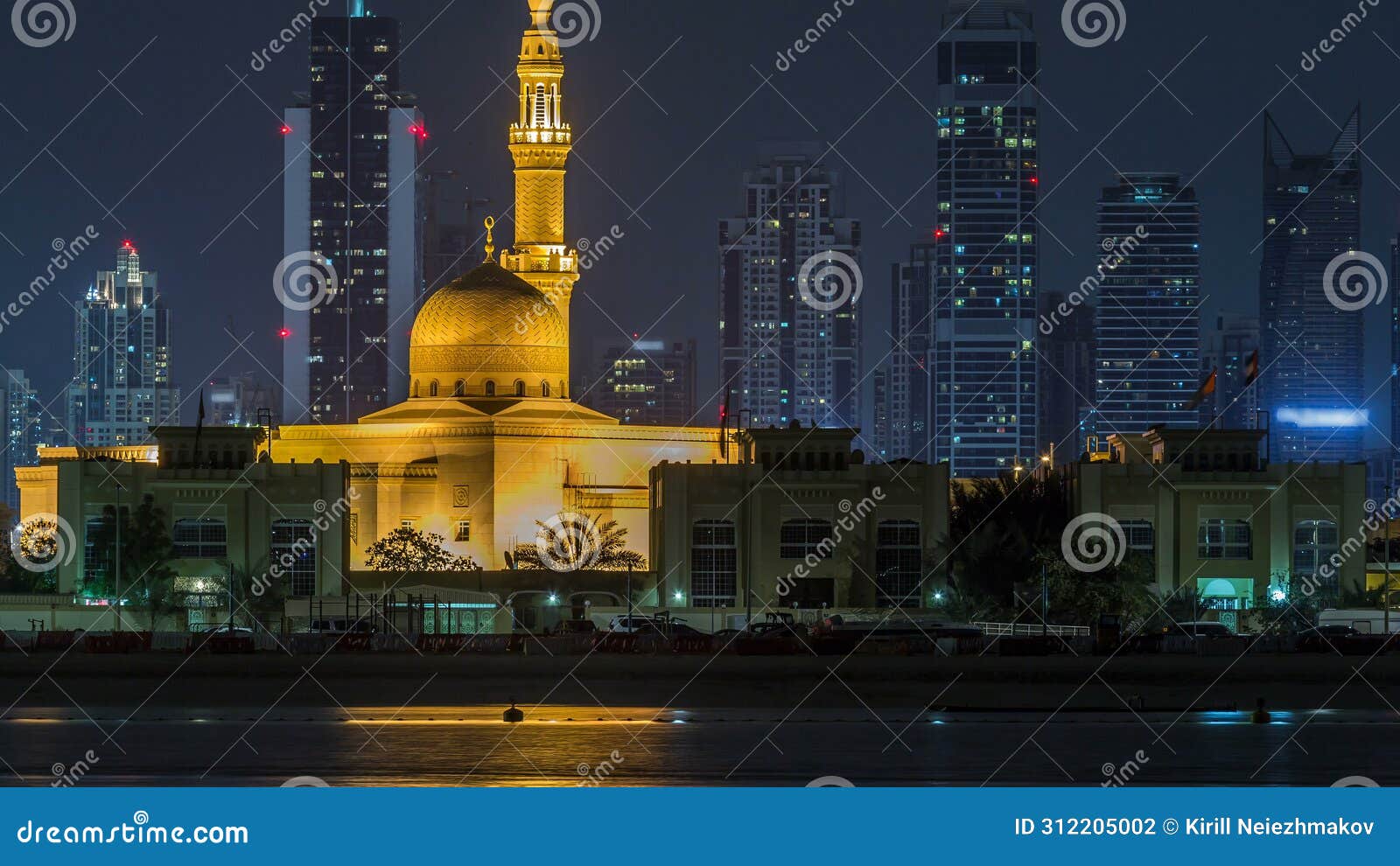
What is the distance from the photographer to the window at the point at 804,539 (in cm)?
8381

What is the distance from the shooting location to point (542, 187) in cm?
11031

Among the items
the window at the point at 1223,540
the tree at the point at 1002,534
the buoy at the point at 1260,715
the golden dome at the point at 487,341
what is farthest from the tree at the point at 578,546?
the buoy at the point at 1260,715

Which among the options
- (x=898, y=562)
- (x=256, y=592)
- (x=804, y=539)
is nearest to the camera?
(x=256, y=592)

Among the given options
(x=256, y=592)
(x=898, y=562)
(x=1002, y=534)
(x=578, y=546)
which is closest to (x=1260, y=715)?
(x=1002, y=534)

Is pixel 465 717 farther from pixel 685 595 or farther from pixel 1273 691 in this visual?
pixel 685 595

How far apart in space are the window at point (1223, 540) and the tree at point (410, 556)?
25.1m

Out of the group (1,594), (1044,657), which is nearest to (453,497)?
(1,594)

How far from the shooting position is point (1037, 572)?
77625 millimetres

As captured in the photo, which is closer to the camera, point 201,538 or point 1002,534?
point 1002,534

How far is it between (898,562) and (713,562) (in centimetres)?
627

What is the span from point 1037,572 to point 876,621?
702 centimetres

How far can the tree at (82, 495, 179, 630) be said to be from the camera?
81.1 metres

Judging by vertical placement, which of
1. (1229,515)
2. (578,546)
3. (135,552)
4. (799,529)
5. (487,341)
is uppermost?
(487,341)

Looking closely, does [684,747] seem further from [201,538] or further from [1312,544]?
[1312,544]
